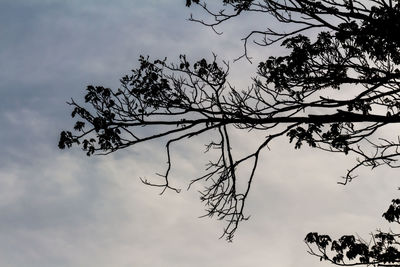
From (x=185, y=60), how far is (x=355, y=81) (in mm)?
3063

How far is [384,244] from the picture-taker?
8859 mm

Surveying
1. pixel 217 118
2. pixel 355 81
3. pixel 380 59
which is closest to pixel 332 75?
pixel 355 81

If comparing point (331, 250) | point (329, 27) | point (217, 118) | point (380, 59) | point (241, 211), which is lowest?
point (331, 250)

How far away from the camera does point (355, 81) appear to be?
301 inches

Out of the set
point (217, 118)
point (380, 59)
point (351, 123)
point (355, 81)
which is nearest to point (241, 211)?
point (217, 118)

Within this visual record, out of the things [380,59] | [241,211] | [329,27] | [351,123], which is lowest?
[241,211]

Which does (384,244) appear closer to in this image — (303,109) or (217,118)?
(303,109)

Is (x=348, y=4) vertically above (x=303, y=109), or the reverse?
(x=348, y=4)

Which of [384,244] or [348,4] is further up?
Result: [348,4]

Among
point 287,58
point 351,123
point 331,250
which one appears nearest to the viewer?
point 351,123

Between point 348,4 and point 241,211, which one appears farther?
point 241,211

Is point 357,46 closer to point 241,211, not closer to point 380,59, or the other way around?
point 380,59

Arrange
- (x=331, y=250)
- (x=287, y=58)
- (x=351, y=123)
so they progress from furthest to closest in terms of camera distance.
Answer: (x=331, y=250) → (x=287, y=58) → (x=351, y=123)

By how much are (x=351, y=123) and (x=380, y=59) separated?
131cm
